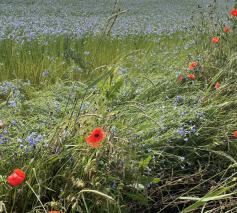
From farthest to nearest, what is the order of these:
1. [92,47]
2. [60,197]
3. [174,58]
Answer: [92,47], [174,58], [60,197]

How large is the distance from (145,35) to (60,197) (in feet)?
12.2

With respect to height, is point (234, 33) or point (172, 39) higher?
point (234, 33)

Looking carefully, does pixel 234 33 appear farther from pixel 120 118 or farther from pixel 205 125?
pixel 120 118

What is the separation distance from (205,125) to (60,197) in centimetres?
82

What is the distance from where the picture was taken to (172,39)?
15.0 ft

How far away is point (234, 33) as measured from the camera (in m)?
2.80

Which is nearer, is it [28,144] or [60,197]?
[60,197]

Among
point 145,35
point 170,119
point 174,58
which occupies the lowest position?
point 145,35

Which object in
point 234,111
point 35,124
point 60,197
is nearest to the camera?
point 60,197

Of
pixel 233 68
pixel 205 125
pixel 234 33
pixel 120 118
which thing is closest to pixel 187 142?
pixel 205 125

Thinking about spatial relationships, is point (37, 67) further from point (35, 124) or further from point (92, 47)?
point (35, 124)

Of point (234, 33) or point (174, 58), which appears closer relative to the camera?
point (234, 33)

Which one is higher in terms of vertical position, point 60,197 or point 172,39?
point 60,197

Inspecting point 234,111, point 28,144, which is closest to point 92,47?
point 234,111
